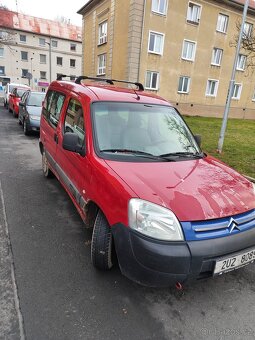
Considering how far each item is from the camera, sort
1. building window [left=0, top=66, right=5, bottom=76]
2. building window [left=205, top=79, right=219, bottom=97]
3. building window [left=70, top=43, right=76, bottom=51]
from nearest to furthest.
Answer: building window [left=205, top=79, right=219, bottom=97] < building window [left=0, top=66, right=5, bottom=76] < building window [left=70, top=43, right=76, bottom=51]

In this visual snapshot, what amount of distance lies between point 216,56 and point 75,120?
75.9 ft

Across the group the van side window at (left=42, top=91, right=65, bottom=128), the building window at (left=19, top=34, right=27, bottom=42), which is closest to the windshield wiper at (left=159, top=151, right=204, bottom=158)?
the van side window at (left=42, top=91, right=65, bottom=128)

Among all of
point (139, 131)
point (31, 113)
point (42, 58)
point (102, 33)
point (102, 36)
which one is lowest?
point (31, 113)

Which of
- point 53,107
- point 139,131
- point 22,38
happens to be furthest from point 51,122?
point 22,38

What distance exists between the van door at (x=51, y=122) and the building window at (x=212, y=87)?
69.1ft

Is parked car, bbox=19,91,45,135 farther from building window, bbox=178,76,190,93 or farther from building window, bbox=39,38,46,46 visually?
building window, bbox=39,38,46,46

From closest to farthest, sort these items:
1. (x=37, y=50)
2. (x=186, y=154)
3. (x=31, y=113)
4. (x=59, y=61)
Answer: (x=186, y=154) < (x=31, y=113) < (x=37, y=50) < (x=59, y=61)

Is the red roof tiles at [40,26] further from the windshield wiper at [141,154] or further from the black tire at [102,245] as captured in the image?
the black tire at [102,245]

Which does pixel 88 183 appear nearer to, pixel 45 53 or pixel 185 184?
pixel 185 184

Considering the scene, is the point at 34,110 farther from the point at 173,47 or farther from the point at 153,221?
the point at 173,47

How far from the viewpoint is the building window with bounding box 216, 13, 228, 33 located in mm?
21925

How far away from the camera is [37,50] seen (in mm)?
46625

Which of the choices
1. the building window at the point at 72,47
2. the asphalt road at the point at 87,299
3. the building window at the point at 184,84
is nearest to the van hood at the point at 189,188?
the asphalt road at the point at 87,299

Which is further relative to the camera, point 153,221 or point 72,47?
point 72,47
